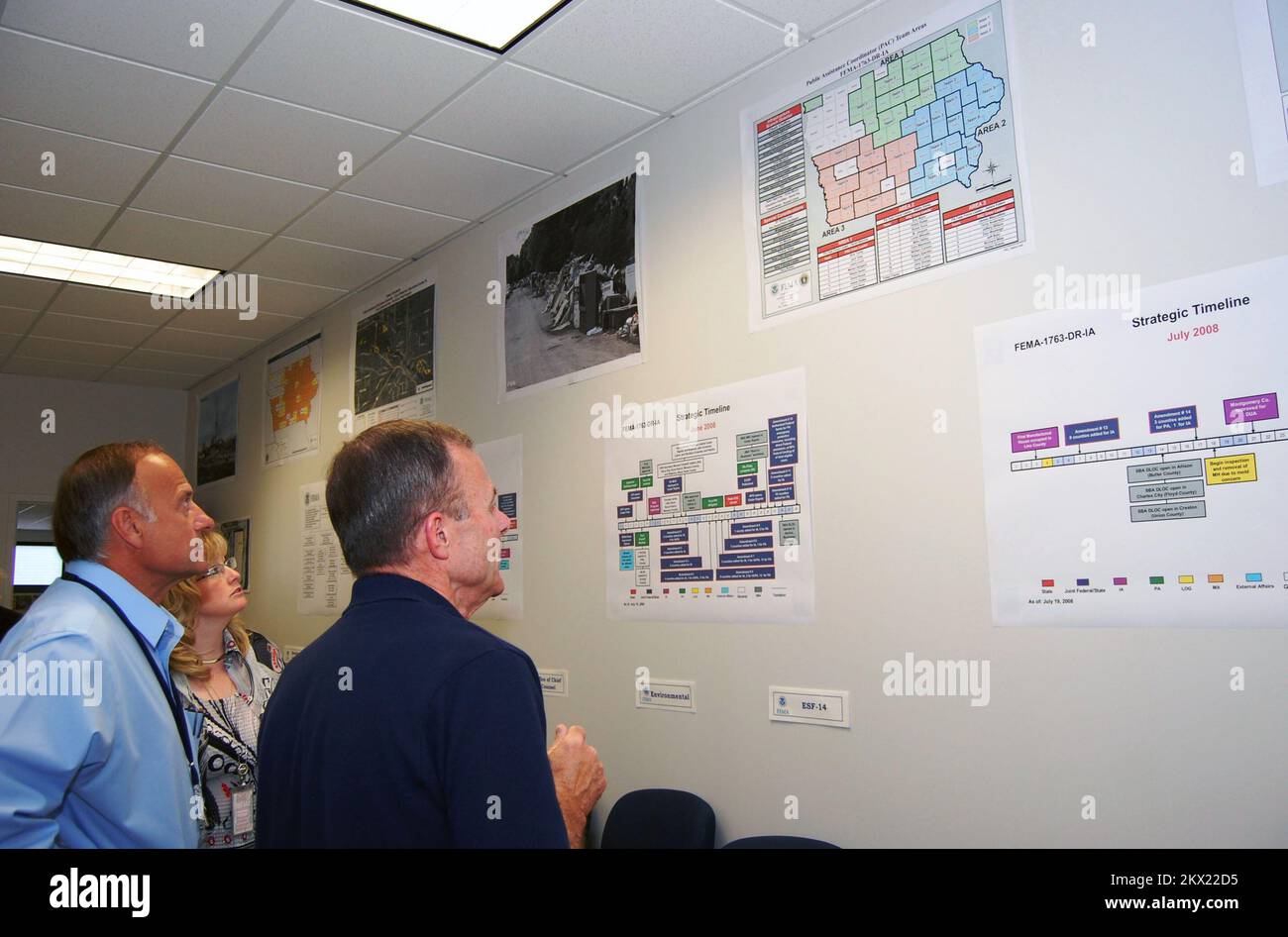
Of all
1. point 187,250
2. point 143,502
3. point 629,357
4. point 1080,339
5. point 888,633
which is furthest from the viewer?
point 187,250

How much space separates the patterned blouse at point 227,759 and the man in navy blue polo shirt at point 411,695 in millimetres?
1096

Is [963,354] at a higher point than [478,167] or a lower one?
lower

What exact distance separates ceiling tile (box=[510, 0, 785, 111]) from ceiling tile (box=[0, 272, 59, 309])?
3.24m

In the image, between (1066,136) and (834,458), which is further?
(834,458)

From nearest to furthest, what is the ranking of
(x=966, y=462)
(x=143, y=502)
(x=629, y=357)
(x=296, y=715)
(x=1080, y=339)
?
(x=296, y=715) < (x=143, y=502) < (x=1080, y=339) < (x=966, y=462) < (x=629, y=357)

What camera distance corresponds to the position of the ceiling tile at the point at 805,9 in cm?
252

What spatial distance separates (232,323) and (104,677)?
13.9 ft

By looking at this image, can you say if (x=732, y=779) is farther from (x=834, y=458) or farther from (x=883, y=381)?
(x=883, y=381)

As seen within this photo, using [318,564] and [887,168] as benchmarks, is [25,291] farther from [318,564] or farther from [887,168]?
[887,168]

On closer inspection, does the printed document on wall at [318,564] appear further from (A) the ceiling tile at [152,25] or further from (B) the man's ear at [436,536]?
(B) the man's ear at [436,536]

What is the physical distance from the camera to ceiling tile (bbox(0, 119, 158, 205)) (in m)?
3.19

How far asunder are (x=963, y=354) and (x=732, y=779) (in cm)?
141

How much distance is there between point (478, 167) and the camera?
138 inches

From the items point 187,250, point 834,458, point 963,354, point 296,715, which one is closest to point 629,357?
point 834,458
